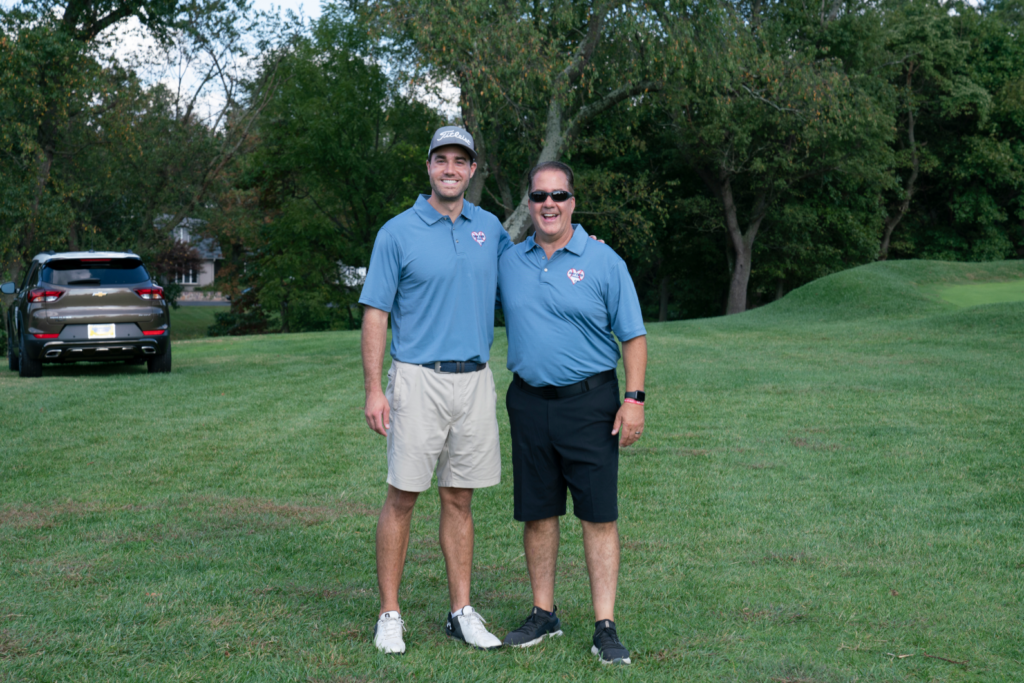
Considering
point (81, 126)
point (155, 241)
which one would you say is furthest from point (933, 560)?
point (155, 241)

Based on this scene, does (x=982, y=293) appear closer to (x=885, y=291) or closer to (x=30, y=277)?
(x=885, y=291)

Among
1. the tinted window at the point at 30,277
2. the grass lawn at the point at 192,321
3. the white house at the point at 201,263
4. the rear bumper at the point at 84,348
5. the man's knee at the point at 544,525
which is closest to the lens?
the man's knee at the point at 544,525

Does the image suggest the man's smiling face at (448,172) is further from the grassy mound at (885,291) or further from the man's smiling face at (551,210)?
the grassy mound at (885,291)

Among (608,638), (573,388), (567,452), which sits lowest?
(608,638)

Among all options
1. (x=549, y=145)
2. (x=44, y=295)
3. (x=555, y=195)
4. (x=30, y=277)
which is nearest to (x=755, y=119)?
(x=549, y=145)

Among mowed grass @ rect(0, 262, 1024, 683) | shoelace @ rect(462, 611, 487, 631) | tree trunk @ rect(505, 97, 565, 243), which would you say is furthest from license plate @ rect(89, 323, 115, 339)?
shoelace @ rect(462, 611, 487, 631)

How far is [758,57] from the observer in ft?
59.8

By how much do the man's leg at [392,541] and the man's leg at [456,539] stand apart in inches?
6.4

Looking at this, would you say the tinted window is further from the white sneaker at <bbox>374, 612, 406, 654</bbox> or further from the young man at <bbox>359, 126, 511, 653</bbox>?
the white sneaker at <bbox>374, 612, 406, 654</bbox>

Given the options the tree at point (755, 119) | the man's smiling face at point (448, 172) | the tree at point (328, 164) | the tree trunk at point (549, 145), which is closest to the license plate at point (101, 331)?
the tree trunk at point (549, 145)

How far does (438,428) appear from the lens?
152 inches

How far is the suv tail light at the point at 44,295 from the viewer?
43.0ft

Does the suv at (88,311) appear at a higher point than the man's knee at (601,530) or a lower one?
higher

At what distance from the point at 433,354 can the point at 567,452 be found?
67cm
